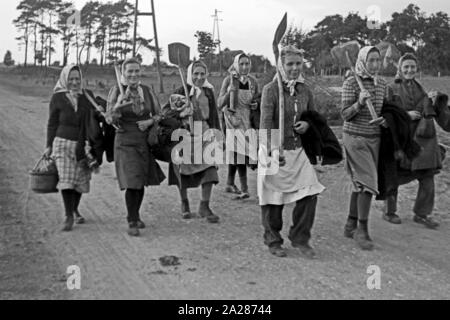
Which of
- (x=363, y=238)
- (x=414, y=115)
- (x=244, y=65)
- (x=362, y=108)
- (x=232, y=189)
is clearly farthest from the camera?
(x=232, y=189)

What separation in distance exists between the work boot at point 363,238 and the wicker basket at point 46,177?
3238mm

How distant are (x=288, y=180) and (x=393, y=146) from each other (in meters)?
1.25

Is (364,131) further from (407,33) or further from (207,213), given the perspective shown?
(407,33)

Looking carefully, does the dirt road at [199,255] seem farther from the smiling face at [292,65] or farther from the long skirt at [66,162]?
the smiling face at [292,65]

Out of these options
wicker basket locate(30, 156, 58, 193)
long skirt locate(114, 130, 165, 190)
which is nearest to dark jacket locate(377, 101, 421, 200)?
long skirt locate(114, 130, 165, 190)

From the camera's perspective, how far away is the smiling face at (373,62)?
19.5 ft

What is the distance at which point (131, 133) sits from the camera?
643cm

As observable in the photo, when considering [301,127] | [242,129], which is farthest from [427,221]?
[242,129]

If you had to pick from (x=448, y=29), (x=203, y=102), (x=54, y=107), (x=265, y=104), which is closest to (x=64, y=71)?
(x=54, y=107)

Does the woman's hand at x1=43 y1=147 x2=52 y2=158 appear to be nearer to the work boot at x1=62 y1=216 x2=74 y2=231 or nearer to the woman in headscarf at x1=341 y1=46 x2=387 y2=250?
the work boot at x1=62 y1=216 x2=74 y2=231

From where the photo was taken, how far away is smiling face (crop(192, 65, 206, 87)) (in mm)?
7077

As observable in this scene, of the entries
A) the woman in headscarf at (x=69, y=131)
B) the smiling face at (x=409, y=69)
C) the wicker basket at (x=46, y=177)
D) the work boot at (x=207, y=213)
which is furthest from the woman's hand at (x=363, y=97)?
the wicker basket at (x=46, y=177)

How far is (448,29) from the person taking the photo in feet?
146

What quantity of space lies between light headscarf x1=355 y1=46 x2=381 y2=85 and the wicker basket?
11.0ft
